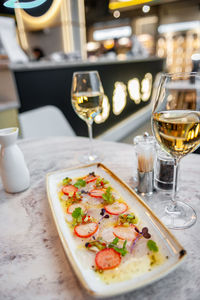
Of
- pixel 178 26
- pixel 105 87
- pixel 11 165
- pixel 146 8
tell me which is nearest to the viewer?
pixel 11 165

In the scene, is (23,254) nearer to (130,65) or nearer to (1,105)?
(1,105)

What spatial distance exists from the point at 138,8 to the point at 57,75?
836 centimetres

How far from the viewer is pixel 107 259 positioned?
40cm

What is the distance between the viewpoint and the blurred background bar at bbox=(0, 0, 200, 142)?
2.31m

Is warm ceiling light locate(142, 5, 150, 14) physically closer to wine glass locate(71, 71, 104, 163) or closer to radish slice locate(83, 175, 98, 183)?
wine glass locate(71, 71, 104, 163)

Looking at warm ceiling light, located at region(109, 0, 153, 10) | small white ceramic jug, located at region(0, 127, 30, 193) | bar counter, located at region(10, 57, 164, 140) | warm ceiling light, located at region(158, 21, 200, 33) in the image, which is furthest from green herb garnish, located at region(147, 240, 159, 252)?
warm ceiling light, located at region(158, 21, 200, 33)

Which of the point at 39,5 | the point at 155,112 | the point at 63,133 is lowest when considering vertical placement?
the point at 63,133

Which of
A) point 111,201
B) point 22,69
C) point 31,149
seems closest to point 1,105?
point 22,69

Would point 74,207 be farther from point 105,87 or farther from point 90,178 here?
point 105,87

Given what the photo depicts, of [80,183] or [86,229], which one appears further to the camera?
[80,183]

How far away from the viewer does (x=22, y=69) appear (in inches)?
86.7

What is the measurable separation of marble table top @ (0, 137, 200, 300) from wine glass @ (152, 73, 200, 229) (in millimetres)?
38

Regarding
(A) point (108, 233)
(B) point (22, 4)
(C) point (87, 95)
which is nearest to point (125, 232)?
(A) point (108, 233)

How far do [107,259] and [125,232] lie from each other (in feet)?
0.26
